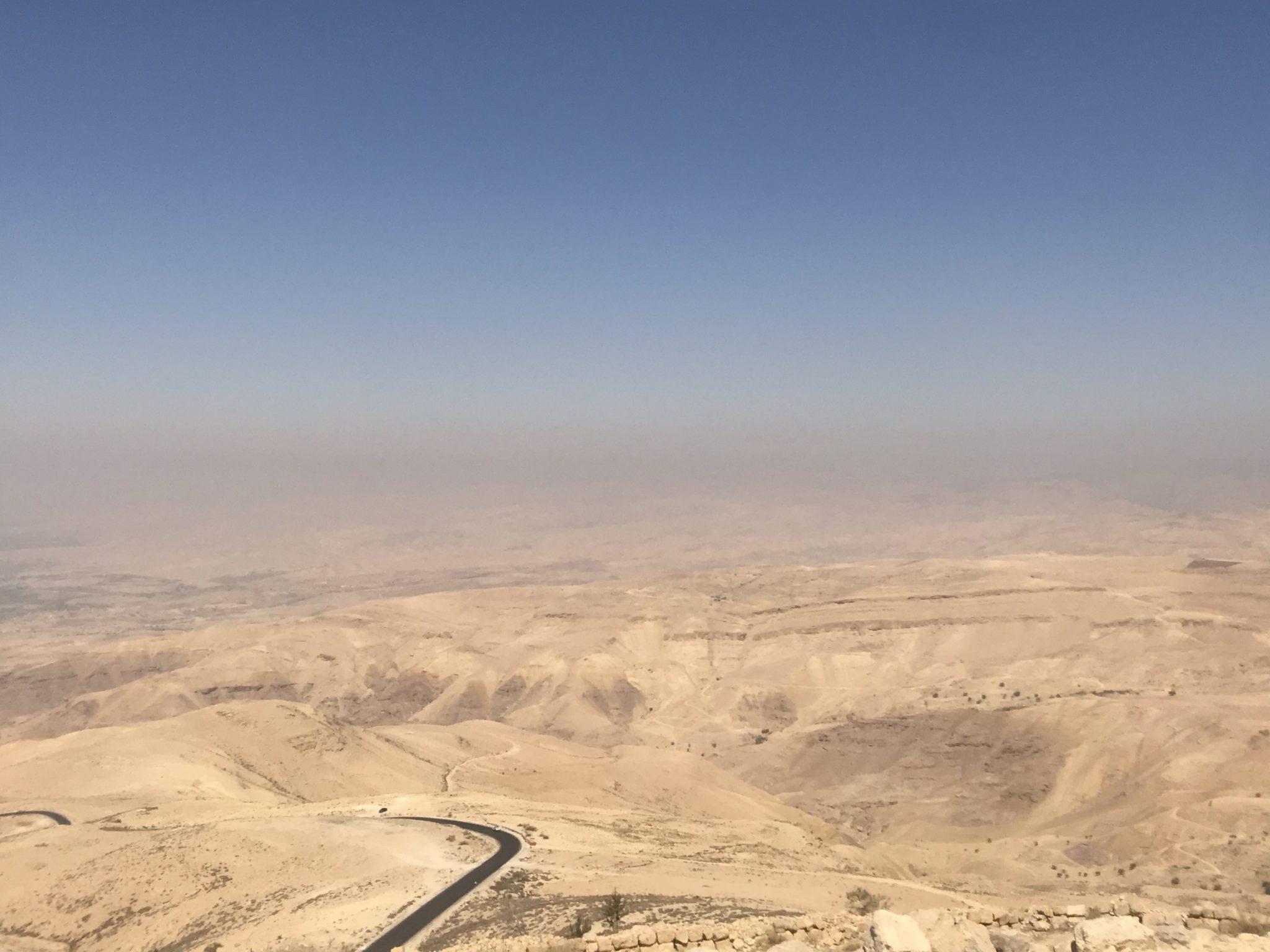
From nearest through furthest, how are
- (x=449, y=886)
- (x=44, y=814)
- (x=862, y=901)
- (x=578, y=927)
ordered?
1. (x=578, y=927)
2. (x=862, y=901)
3. (x=449, y=886)
4. (x=44, y=814)

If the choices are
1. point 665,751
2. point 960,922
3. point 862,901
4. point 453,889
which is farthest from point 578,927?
point 665,751

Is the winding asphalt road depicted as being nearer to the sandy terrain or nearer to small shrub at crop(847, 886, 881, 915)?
the sandy terrain

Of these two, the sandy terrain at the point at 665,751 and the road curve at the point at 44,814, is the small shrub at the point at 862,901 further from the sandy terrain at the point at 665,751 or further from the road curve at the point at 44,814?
the road curve at the point at 44,814

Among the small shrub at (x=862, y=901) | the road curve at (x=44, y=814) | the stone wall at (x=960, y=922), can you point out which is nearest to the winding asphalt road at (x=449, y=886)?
the road curve at (x=44, y=814)

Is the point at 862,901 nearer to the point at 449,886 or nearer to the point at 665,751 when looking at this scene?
the point at 449,886

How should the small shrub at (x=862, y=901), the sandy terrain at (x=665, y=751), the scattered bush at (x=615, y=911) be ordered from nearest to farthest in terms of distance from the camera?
the scattered bush at (x=615, y=911) → the small shrub at (x=862, y=901) → the sandy terrain at (x=665, y=751)

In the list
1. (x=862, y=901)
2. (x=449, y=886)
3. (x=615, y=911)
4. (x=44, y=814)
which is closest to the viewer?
(x=615, y=911)

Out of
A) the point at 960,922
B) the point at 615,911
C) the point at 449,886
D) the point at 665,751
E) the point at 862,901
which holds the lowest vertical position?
the point at 665,751

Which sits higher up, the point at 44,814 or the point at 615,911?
the point at 615,911
